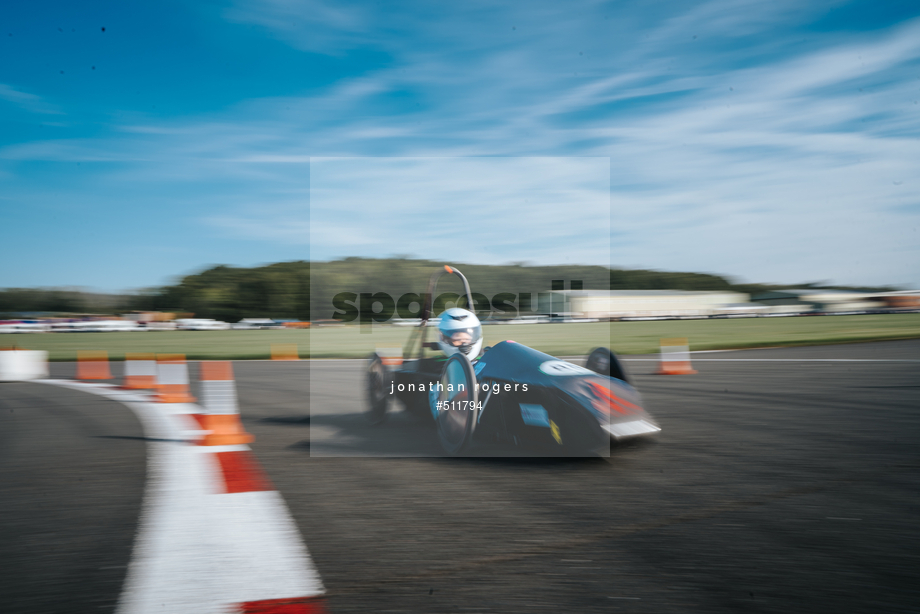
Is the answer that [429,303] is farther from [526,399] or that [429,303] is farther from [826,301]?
[826,301]

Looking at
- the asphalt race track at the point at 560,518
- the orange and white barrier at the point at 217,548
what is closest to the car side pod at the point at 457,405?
the asphalt race track at the point at 560,518

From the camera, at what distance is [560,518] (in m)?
3.27

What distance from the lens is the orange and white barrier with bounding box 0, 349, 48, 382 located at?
556 inches

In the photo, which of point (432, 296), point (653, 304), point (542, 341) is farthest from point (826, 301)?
point (432, 296)

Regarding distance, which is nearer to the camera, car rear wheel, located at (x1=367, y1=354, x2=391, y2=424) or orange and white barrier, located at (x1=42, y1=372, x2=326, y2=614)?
orange and white barrier, located at (x1=42, y1=372, x2=326, y2=614)

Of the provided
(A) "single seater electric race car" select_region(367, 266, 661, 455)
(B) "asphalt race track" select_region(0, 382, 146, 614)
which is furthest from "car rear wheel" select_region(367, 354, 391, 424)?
(B) "asphalt race track" select_region(0, 382, 146, 614)

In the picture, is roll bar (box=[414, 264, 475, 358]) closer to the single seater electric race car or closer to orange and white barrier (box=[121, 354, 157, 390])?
the single seater electric race car

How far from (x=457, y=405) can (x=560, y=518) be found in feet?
5.63

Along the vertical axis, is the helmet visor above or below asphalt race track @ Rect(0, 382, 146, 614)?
above

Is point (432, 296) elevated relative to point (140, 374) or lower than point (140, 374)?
elevated

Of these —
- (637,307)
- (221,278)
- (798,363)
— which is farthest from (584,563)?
(221,278)

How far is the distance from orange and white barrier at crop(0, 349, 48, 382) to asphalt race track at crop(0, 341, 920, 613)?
33.0 ft

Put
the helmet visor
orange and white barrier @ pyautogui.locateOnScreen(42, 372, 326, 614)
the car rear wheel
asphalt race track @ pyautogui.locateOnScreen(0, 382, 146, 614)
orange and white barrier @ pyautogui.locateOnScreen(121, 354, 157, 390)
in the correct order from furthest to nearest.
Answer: orange and white barrier @ pyautogui.locateOnScreen(121, 354, 157, 390) < the car rear wheel < the helmet visor < asphalt race track @ pyautogui.locateOnScreen(0, 382, 146, 614) < orange and white barrier @ pyautogui.locateOnScreen(42, 372, 326, 614)

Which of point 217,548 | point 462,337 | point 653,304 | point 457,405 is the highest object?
point 653,304
